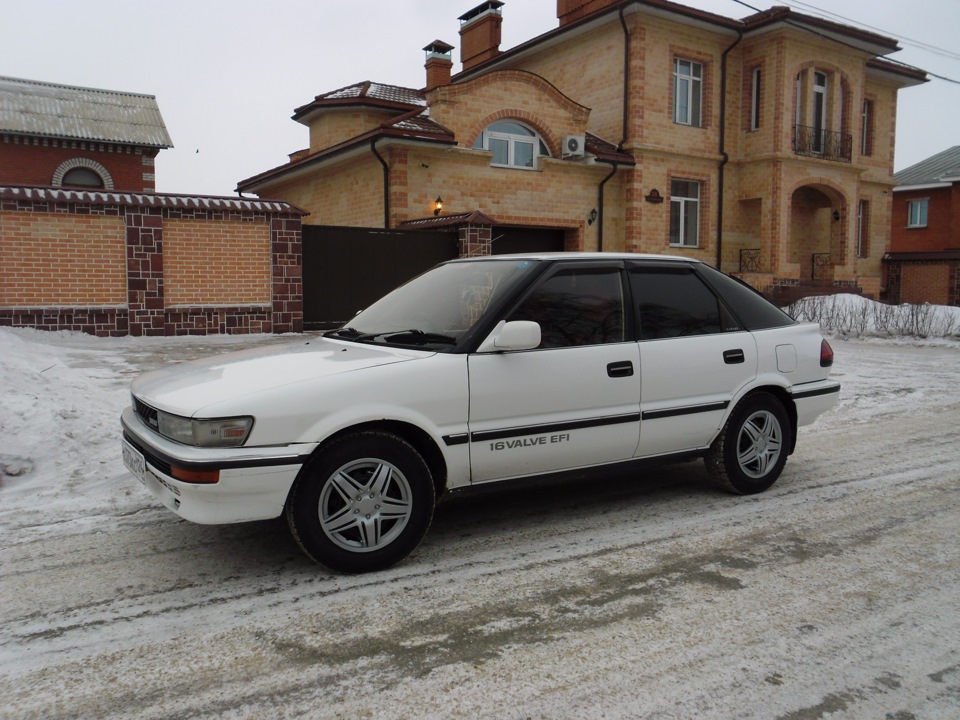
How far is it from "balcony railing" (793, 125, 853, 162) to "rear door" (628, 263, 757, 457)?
867 inches

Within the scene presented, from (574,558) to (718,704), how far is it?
1461mm

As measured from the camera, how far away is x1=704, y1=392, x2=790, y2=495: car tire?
17.6 ft

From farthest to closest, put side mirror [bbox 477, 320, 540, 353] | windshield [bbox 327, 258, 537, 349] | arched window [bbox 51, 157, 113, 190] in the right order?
arched window [bbox 51, 157, 113, 190], windshield [bbox 327, 258, 537, 349], side mirror [bbox 477, 320, 540, 353]

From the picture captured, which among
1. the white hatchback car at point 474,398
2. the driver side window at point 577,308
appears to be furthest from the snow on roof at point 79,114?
the driver side window at point 577,308

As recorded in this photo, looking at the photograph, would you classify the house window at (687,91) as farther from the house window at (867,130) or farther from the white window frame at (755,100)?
the house window at (867,130)

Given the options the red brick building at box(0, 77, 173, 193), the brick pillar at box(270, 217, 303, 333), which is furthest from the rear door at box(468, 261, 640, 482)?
the red brick building at box(0, 77, 173, 193)

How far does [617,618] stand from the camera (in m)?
3.52

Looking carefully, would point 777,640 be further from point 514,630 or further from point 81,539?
point 81,539

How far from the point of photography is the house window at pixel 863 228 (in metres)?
29.6

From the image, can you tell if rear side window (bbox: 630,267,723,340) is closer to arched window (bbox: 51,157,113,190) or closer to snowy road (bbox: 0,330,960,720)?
snowy road (bbox: 0,330,960,720)

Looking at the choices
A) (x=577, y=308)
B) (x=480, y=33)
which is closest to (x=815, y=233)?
(x=480, y=33)

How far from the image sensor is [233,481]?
12.1 feet

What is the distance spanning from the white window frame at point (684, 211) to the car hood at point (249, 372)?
21.2 metres

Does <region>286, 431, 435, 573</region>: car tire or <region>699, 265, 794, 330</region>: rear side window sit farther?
<region>699, 265, 794, 330</region>: rear side window
